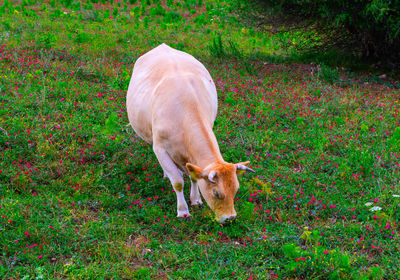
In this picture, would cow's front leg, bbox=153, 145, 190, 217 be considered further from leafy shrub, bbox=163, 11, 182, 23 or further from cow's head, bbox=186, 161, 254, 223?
leafy shrub, bbox=163, 11, 182, 23

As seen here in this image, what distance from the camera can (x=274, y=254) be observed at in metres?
5.32

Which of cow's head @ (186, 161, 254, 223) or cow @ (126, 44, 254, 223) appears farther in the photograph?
cow @ (126, 44, 254, 223)

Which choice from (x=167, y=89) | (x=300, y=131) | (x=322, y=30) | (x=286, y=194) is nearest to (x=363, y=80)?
(x=322, y=30)

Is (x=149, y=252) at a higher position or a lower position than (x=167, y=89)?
lower

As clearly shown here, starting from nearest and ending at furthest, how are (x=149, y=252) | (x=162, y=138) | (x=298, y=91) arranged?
(x=149, y=252), (x=162, y=138), (x=298, y=91)

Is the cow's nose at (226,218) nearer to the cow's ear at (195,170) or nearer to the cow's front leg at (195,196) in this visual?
the cow's ear at (195,170)

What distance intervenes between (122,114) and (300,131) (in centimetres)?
353

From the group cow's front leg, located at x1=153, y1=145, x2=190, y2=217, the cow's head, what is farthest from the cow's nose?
cow's front leg, located at x1=153, y1=145, x2=190, y2=217

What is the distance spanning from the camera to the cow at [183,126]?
206 inches

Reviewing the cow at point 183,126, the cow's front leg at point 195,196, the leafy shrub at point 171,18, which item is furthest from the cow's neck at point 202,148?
the leafy shrub at point 171,18

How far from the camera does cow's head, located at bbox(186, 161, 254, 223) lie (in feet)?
16.8

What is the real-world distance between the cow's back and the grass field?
99 cm

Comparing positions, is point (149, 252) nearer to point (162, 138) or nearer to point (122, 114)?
point (162, 138)

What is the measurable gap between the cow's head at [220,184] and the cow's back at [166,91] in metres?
0.87
